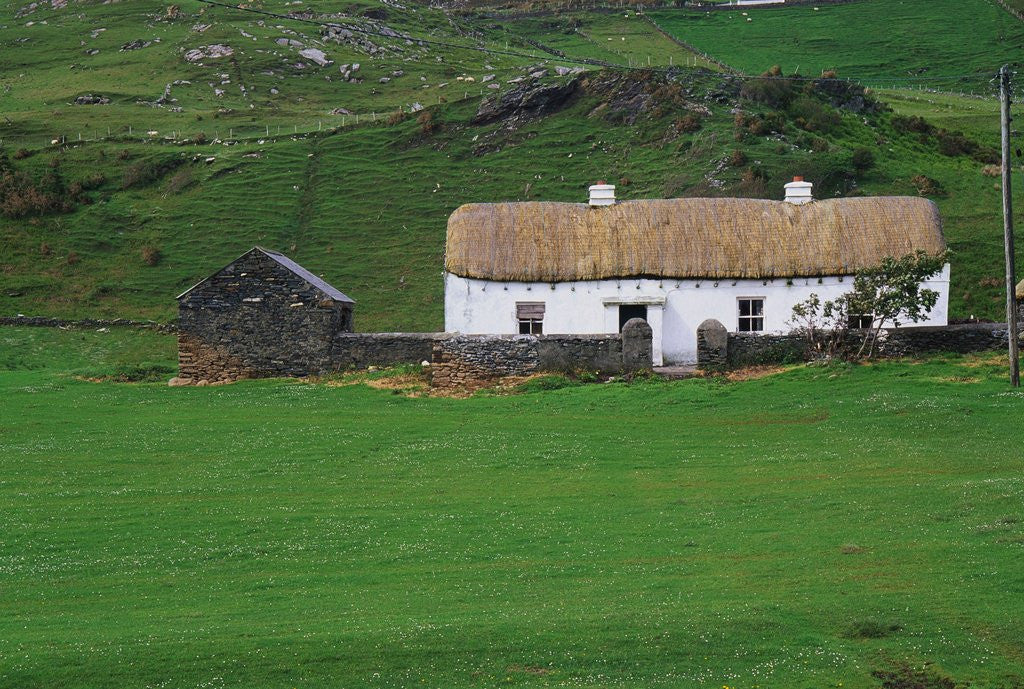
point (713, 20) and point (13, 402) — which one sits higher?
A: point (713, 20)

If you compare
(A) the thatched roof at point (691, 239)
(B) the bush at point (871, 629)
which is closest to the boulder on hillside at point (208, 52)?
(A) the thatched roof at point (691, 239)

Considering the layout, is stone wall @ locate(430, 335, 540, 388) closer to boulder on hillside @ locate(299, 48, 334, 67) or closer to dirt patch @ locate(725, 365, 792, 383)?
dirt patch @ locate(725, 365, 792, 383)

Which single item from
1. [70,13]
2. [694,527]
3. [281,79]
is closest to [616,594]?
[694,527]

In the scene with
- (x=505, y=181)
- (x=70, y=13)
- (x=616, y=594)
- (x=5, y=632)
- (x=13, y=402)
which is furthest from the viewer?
(x=70, y=13)

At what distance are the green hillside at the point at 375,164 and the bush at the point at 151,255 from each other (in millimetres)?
176

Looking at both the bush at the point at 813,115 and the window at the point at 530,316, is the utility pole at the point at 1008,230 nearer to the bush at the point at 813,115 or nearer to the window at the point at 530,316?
the window at the point at 530,316

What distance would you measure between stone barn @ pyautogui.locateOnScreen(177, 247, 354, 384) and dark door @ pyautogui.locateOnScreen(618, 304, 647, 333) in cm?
902

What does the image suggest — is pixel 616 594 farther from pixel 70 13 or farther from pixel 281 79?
pixel 70 13

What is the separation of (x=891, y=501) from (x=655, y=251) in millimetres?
22063

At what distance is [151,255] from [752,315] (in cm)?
3343

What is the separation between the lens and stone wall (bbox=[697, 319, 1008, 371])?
3616 cm

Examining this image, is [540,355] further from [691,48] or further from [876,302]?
[691,48]

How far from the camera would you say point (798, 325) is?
3969cm

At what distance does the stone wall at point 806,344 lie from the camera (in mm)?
36156
